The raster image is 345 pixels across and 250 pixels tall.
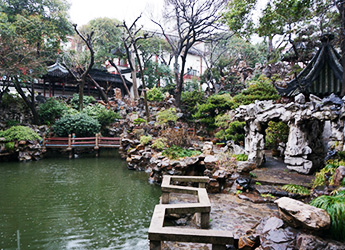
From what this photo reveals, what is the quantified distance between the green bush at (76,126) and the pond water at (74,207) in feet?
12.2

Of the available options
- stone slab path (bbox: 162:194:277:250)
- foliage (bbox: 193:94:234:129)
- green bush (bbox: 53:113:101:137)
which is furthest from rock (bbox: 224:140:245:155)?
green bush (bbox: 53:113:101:137)

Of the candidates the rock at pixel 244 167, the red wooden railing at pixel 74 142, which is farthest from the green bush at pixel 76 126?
the rock at pixel 244 167

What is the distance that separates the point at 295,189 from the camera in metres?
5.72

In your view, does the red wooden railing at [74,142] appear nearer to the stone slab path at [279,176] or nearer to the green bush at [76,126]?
Answer: the green bush at [76,126]

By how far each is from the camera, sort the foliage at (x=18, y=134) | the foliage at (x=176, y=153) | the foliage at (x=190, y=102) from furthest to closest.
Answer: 1. the foliage at (x=190, y=102)
2. the foliage at (x=18, y=134)
3. the foliage at (x=176, y=153)

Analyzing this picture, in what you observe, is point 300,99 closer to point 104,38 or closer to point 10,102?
point 10,102

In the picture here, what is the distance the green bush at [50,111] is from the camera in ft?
50.9

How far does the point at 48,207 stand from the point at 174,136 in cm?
569

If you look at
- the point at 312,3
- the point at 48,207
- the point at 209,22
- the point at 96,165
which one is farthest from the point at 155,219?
the point at 209,22

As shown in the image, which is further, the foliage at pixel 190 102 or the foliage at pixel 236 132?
the foliage at pixel 190 102

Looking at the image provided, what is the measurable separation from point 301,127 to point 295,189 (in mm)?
2268

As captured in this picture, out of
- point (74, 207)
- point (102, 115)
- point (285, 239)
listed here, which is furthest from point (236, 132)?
point (102, 115)

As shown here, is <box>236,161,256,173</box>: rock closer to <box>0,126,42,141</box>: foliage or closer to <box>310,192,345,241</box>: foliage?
<box>310,192,345,241</box>: foliage

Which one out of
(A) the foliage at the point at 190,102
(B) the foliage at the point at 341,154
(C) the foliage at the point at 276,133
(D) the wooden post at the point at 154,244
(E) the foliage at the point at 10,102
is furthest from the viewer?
(A) the foliage at the point at 190,102
